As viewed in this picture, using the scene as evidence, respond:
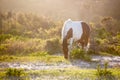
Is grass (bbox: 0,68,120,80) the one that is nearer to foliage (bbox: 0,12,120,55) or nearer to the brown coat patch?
the brown coat patch

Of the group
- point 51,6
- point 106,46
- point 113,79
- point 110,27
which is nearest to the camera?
point 113,79

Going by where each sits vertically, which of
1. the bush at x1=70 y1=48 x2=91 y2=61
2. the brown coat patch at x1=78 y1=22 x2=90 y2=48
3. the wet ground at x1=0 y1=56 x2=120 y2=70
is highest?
the brown coat patch at x1=78 y1=22 x2=90 y2=48

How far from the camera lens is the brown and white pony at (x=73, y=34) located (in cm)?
1828

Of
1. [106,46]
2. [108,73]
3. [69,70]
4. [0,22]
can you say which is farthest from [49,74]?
[0,22]

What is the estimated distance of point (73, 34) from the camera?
18656 millimetres

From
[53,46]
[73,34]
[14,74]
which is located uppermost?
[73,34]

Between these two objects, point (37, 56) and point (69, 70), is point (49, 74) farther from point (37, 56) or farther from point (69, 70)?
point (37, 56)

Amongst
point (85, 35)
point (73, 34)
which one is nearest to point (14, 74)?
point (73, 34)

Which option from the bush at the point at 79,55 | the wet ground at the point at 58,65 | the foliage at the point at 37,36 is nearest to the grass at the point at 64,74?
the wet ground at the point at 58,65

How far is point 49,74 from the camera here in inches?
563

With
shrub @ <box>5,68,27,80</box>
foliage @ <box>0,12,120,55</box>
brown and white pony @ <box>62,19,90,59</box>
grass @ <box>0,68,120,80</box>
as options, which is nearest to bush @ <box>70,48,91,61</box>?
brown and white pony @ <box>62,19,90,59</box>

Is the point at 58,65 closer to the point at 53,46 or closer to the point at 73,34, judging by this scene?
the point at 73,34

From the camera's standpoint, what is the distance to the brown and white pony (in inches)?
720

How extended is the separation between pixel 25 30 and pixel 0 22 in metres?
2.99
